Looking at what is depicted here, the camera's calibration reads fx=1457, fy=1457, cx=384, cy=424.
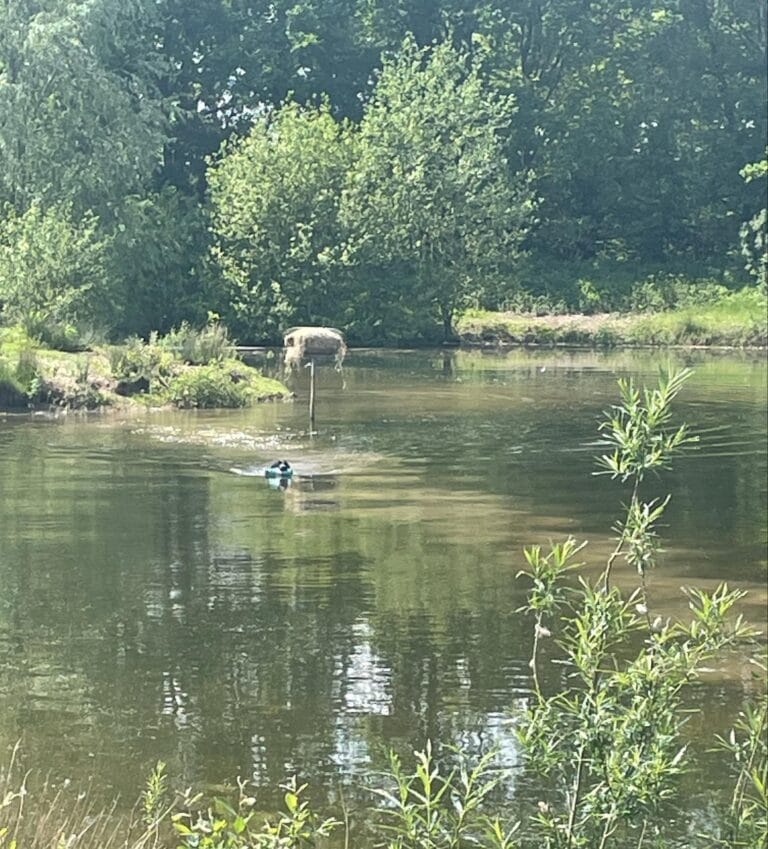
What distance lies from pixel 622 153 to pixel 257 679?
59970 millimetres

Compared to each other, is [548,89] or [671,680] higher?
[548,89]

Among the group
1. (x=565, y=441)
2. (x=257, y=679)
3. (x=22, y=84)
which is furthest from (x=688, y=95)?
(x=257, y=679)

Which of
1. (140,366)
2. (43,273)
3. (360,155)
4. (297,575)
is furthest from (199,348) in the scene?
(360,155)

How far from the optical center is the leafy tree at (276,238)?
4884cm

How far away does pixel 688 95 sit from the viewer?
68500 millimetres

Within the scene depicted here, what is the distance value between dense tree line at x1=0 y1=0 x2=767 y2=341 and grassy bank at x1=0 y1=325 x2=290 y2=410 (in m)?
4.35

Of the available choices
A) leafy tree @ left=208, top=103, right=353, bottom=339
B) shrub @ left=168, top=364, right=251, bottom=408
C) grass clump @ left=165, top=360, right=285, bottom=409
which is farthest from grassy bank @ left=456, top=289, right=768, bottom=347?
shrub @ left=168, top=364, right=251, bottom=408

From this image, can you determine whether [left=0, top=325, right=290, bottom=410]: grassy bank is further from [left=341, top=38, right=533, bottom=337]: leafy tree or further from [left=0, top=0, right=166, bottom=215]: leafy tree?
[left=341, top=38, right=533, bottom=337]: leafy tree

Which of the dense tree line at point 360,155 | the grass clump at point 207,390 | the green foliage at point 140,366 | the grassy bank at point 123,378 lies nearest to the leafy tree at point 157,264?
the dense tree line at point 360,155

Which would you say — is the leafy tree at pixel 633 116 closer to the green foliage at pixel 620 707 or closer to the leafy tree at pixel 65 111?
the leafy tree at pixel 65 111

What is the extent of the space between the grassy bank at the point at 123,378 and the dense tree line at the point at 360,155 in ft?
14.3

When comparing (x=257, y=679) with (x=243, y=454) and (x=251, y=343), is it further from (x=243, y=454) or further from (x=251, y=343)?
(x=251, y=343)

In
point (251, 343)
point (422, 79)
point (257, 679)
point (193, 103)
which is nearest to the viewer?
point (257, 679)

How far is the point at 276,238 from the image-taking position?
49125mm
